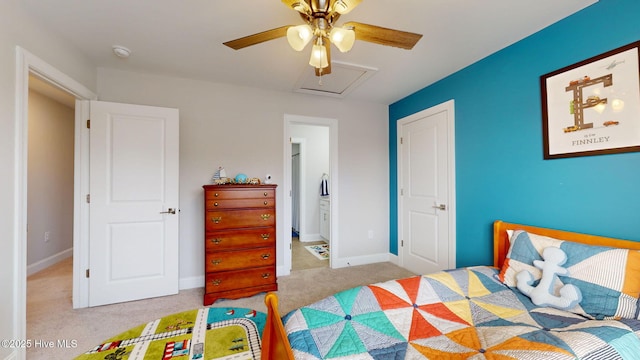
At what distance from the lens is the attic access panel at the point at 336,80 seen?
272cm

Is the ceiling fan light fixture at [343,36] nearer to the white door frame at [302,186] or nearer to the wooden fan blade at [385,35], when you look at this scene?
the wooden fan blade at [385,35]

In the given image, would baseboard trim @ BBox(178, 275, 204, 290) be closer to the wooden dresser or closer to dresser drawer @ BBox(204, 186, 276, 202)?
the wooden dresser

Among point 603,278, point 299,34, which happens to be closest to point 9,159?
point 299,34

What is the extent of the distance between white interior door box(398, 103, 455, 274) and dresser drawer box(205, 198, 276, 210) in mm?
1893

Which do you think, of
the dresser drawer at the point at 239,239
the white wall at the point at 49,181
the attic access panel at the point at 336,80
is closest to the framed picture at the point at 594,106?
the attic access panel at the point at 336,80

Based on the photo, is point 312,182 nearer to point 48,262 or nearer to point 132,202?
point 132,202

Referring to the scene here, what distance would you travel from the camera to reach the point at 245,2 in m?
1.75

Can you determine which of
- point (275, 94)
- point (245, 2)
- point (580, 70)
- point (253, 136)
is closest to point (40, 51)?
point (245, 2)

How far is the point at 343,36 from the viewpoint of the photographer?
1.42 metres

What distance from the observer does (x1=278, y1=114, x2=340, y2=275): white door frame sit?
3.40 metres

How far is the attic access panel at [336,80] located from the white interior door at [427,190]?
0.94 metres

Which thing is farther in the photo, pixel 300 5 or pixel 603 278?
pixel 603 278

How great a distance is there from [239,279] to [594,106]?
3.25m

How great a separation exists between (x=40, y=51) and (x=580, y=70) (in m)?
3.91
